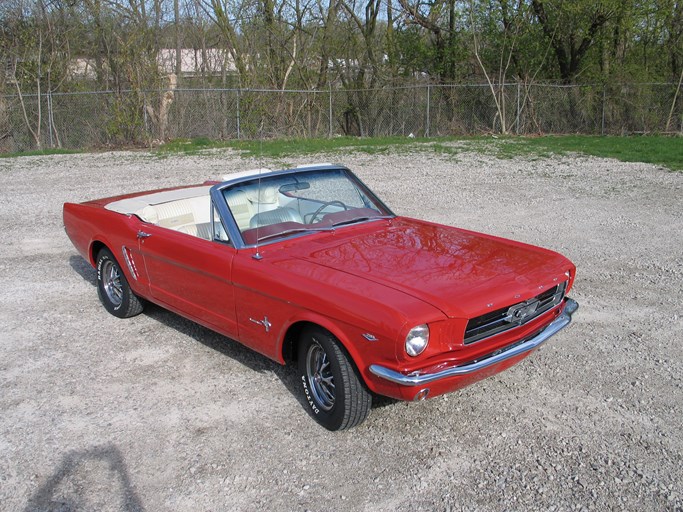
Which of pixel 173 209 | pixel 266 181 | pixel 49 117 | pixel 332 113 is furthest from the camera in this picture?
pixel 332 113

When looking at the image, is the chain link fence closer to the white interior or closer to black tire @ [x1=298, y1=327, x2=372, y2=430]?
the white interior

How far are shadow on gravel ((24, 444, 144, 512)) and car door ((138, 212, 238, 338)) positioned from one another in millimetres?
1149

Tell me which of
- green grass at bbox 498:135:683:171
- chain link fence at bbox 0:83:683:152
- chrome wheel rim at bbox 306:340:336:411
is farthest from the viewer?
chain link fence at bbox 0:83:683:152

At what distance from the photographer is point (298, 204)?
200 inches

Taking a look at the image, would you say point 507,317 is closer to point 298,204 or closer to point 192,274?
point 298,204

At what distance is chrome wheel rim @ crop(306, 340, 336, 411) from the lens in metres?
3.96

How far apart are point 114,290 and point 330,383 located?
9.42 feet

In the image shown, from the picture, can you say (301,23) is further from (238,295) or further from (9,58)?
(238,295)

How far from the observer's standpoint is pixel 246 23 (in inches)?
974

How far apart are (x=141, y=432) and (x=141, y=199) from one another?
2.75 m

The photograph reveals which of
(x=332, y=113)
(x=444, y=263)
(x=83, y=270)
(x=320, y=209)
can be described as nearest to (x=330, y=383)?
(x=444, y=263)

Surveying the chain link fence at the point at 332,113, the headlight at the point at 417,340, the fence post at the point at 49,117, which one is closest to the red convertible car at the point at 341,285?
the headlight at the point at 417,340

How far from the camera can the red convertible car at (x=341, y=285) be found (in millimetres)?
3537

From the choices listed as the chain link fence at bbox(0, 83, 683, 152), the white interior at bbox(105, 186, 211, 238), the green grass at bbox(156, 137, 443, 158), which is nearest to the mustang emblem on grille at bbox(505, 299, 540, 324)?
the white interior at bbox(105, 186, 211, 238)
